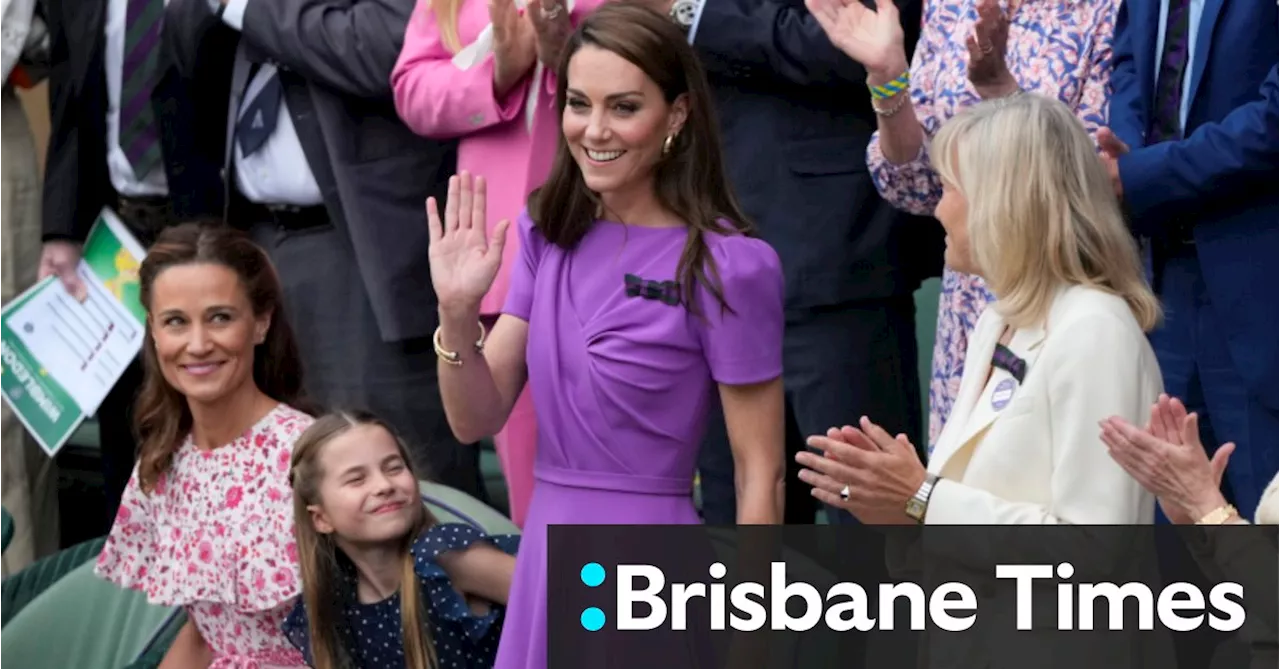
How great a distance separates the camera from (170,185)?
5301mm

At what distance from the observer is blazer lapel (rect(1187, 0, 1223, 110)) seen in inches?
150

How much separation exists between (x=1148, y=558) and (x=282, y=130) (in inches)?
Result: 104

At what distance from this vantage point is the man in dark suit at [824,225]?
4.47m

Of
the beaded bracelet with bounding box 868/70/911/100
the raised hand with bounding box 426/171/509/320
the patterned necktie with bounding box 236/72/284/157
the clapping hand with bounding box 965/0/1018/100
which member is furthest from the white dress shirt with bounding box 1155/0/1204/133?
the patterned necktie with bounding box 236/72/284/157

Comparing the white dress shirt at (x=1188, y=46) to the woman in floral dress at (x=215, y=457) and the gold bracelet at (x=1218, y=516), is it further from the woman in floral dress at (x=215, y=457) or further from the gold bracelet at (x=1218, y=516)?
the woman in floral dress at (x=215, y=457)

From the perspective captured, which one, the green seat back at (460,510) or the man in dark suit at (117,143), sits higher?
the man in dark suit at (117,143)

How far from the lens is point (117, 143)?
549 cm

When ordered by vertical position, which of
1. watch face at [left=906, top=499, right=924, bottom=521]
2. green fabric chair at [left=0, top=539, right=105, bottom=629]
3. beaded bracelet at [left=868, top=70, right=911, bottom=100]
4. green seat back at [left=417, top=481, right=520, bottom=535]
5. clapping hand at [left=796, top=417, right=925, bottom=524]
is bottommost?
green fabric chair at [left=0, top=539, right=105, bottom=629]

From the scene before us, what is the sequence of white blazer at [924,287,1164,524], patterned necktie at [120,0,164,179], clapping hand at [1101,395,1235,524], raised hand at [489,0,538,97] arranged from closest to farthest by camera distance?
clapping hand at [1101,395,1235,524] < white blazer at [924,287,1164,524] < raised hand at [489,0,538,97] < patterned necktie at [120,0,164,179]

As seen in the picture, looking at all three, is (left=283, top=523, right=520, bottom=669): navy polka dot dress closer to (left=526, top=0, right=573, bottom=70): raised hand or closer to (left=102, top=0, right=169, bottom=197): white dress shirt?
(left=526, top=0, right=573, bottom=70): raised hand

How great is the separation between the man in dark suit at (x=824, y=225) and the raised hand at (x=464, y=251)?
1.15 meters

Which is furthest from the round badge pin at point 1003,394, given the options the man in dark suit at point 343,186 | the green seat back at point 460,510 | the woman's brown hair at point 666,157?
the man in dark suit at point 343,186

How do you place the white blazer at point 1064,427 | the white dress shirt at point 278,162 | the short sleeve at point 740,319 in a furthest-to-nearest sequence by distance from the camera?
the white dress shirt at point 278,162, the short sleeve at point 740,319, the white blazer at point 1064,427

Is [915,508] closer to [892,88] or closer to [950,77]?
[892,88]
